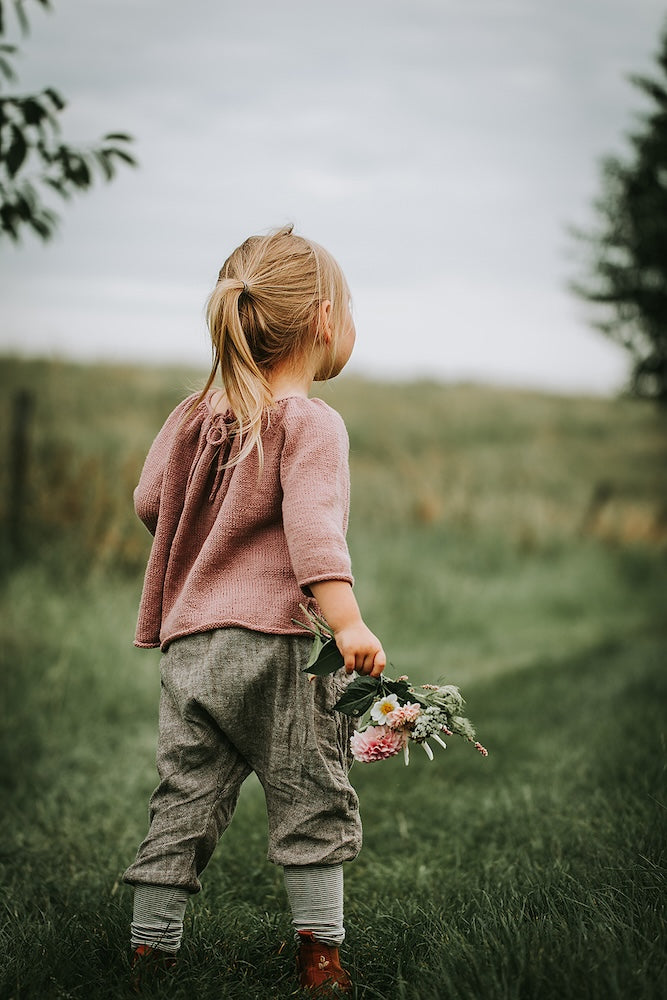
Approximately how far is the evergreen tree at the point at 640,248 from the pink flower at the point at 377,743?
12303 mm

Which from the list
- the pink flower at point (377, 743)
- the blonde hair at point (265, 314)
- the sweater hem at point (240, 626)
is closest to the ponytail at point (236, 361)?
the blonde hair at point (265, 314)

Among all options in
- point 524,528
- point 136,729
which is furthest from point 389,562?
point 136,729

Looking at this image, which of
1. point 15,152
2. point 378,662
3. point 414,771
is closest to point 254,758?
point 378,662

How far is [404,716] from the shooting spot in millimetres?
2314

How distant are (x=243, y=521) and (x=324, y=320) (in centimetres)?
58

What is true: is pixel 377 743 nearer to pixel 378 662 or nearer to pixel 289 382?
pixel 378 662

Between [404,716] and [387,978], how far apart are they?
2.34ft

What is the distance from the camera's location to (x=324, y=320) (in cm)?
257

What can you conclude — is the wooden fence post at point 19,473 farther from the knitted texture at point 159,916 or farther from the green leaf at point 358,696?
the green leaf at point 358,696

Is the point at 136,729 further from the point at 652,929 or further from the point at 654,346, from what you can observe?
the point at 654,346

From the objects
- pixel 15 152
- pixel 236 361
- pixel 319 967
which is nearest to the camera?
pixel 319 967

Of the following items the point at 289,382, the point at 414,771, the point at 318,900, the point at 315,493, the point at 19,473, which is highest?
the point at 289,382

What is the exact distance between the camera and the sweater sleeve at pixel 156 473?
2617 millimetres

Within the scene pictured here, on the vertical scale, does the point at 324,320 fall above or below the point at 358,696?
above
